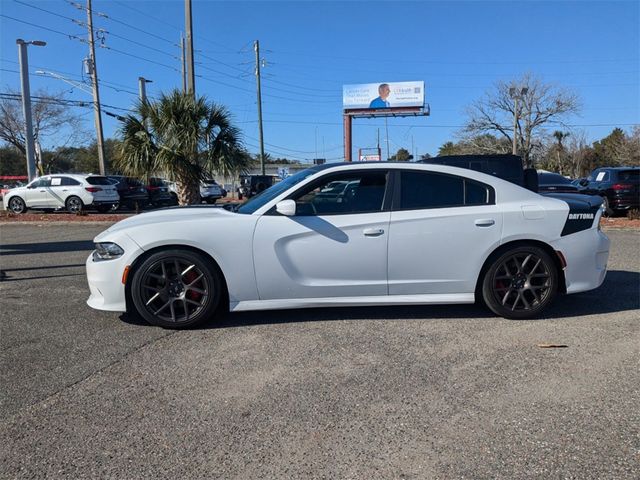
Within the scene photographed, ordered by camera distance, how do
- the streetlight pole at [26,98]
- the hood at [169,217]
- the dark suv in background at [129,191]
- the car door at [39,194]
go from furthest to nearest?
the streetlight pole at [26,98]
the dark suv in background at [129,191]
the car door at [39,194]
the hood at [169,217]

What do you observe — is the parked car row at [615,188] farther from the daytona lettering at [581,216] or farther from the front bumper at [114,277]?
the front bumper at [114,277]

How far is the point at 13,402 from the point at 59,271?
14.8ft

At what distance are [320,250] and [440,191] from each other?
1.32 m

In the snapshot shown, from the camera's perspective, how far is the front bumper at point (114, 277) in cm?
433

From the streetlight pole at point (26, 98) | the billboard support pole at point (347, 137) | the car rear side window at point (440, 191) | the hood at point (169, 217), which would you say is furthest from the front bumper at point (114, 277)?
the billboard support pole at point (347, 137)

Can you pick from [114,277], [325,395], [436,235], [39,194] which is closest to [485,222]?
[436,235]

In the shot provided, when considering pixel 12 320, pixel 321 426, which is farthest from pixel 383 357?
pixel 12 320

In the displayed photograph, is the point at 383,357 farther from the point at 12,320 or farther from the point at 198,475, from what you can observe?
the point at 12,320

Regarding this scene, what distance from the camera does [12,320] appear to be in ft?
15.6

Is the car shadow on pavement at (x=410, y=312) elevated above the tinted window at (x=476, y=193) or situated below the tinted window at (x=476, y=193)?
below

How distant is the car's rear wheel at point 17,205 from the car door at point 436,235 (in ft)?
62.4

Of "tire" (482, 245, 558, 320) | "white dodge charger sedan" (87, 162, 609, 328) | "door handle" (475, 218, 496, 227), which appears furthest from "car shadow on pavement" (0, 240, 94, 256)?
"tire" (482, 245, 558, 320)

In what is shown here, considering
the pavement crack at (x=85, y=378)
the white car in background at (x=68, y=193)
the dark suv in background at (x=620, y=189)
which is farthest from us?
the white car in background at (x=68, y=193)

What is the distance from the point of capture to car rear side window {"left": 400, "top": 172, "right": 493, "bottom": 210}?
15.2ft
